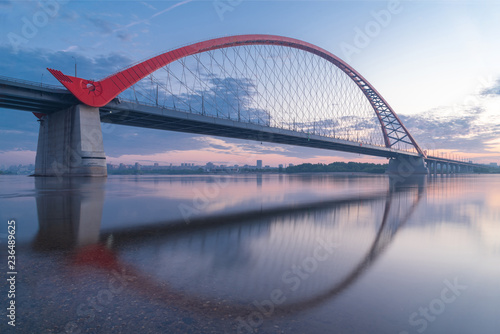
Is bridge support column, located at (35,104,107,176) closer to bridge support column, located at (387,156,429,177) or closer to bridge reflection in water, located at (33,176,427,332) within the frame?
bridge reflection in water, located at (33,176,427,332)

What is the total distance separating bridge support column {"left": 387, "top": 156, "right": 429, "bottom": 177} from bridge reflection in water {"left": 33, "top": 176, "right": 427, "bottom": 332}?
3714 inches

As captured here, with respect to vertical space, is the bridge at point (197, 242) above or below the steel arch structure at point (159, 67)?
below

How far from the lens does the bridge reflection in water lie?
3.02 m

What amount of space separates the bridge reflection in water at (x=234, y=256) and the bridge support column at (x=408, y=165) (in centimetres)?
9433

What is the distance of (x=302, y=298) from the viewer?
309 centimetres

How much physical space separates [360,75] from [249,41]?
34.9 meters

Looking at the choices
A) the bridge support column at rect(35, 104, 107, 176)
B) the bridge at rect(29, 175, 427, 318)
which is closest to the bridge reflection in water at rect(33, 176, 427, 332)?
the bridge at rect(29, 175, 427, 318)

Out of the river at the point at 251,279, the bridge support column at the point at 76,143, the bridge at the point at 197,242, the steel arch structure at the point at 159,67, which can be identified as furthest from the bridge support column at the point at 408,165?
the river at the point at 251,279

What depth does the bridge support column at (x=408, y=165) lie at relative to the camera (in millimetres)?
91738

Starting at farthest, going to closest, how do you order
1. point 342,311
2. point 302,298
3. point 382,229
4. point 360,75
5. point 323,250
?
point 360,75
point 382,229
point 323,250
point 302,298
point 342,311

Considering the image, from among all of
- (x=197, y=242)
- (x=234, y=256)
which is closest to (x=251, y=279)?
(x=234, y=256)

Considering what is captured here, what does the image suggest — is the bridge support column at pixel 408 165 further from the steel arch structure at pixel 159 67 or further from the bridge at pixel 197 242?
the bridge at pixel 197 242

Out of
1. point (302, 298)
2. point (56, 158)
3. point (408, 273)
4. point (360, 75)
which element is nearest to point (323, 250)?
point (408, 273)

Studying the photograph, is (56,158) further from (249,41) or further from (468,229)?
(468,229)
